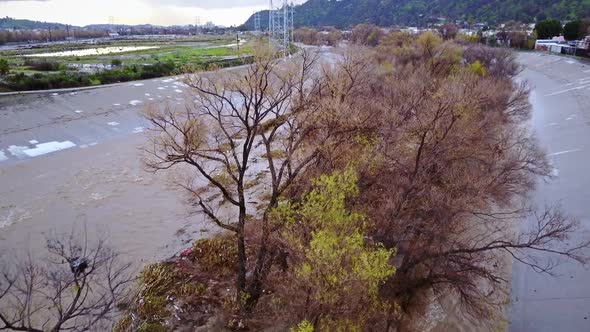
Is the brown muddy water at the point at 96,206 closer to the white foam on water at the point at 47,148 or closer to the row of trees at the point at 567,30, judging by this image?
the white foam on water at the point at 47,148

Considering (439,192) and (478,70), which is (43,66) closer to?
(478,70)

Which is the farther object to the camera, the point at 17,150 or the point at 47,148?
the point at 47,148

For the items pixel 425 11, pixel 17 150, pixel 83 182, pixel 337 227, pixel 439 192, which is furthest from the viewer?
pixel 425 11

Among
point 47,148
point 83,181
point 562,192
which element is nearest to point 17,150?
point 47,148

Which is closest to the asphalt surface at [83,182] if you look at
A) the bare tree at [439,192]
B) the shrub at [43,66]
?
the bare tree at [439,192]

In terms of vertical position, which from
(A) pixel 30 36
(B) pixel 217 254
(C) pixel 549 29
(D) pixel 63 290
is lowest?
(B) pixel 217 254

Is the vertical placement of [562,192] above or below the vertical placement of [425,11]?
below

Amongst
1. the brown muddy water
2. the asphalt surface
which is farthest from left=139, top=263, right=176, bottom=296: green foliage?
the asphalt surface
